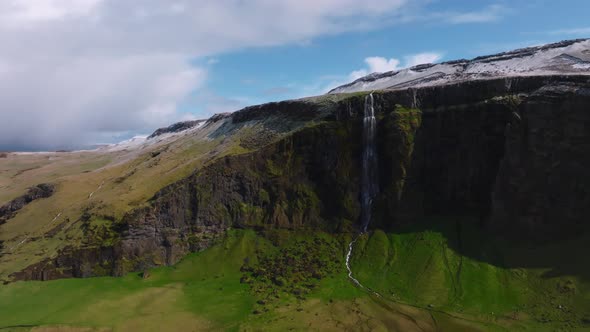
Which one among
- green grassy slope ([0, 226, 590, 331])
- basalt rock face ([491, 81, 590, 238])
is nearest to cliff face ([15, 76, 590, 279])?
basalt rock face ([491, 81, 590, 238])

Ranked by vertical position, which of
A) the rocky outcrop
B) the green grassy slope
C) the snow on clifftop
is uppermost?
the snow on clifftop

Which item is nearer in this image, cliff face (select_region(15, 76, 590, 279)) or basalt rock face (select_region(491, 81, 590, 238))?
basalt rock face (select_region(491, 81, 590, 238))

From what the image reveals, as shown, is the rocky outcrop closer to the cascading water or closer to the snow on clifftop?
the cascading water

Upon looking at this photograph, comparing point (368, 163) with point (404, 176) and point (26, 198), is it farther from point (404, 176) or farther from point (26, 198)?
point (26, 198)

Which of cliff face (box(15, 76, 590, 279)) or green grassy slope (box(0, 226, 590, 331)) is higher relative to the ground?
cliff face (box(15, 76, 590, 279))

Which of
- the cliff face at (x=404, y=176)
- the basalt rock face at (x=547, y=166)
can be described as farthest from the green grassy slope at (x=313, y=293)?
the basalt rock face at (x=547, y=166)

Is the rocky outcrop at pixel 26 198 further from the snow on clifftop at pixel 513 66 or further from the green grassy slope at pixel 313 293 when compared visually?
the snow on clifftop at pixel 513 66

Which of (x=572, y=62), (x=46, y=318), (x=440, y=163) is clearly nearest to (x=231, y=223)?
(x=46, y=318)

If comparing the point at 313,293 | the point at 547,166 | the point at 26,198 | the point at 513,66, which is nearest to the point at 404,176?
the point at 547,166
